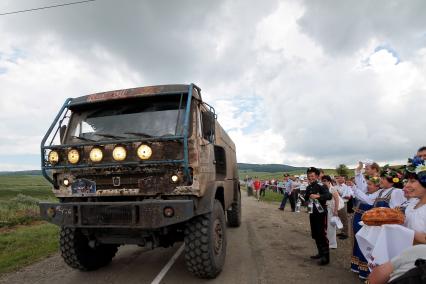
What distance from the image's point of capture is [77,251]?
17.3ft

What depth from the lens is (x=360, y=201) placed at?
557 cm

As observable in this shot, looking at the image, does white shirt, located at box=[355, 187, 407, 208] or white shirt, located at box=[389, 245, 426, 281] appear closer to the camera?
white shirt, located at box=[389, 245, 426, 281]

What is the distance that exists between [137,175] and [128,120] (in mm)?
967

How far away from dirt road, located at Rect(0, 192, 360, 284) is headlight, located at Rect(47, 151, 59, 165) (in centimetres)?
190

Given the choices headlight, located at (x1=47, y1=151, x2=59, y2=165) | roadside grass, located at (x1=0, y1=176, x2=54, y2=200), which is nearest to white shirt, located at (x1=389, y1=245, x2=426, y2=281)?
headlight, located at (x1=47, y1=151, x2=59, y2=165)

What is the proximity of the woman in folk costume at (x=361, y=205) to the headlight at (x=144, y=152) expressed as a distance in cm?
352

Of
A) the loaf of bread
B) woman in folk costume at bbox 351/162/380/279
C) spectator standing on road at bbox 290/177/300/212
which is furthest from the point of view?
spectator standing on road at bbox 290/177/300/212

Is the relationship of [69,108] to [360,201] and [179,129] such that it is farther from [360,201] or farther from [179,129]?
[360,201]

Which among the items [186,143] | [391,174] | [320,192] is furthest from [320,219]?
[186,143]

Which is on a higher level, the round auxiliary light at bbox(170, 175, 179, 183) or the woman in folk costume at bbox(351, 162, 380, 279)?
the round auxiliary light at bbox(170, 175, 179, 183)

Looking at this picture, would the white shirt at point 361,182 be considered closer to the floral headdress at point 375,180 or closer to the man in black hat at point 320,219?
the floral headdress at point 375,180

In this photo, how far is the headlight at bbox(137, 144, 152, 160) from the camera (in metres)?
4.53

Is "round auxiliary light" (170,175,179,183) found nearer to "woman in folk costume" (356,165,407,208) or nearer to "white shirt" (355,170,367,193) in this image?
"woman in folk costume" (356,165,407,208)

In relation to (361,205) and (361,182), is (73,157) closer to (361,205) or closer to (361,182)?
(361,205)
